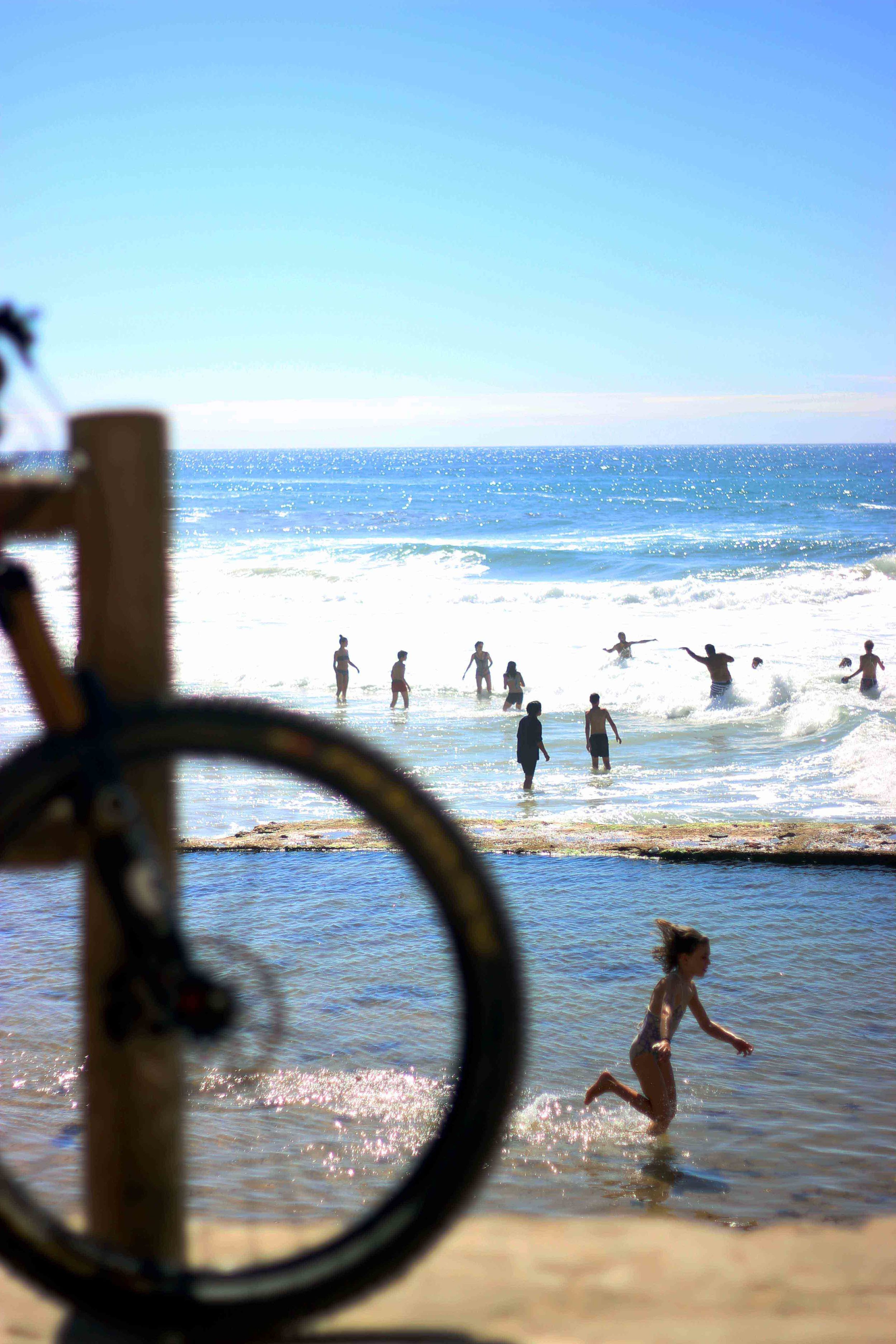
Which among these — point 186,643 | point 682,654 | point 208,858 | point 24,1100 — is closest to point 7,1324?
point 24,1100

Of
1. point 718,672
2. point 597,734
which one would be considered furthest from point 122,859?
point 718,672

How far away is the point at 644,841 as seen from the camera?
11.2m

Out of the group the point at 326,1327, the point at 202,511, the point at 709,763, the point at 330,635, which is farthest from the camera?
the point at 202,511

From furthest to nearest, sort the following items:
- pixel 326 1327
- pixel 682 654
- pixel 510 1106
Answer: pixel 682 654, pixel 326 1327, pixel 510 1106

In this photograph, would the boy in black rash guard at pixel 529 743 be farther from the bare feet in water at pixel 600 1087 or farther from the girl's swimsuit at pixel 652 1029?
the bare feet in water at pixel 600 1087

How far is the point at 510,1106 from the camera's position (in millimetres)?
1638

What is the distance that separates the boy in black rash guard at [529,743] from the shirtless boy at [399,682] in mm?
7716

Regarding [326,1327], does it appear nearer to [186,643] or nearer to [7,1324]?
[7,1324]

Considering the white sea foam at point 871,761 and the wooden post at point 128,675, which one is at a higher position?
the wooden post at point 128,675

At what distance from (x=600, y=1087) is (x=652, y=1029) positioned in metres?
0.44

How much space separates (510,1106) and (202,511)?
321 feet

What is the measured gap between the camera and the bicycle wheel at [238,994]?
5.20ft

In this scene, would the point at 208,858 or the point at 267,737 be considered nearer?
the point at 267,737

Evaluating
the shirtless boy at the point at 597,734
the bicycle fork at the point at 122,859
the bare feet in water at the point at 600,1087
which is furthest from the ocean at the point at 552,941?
the shirtless boy at the point at 597,734
